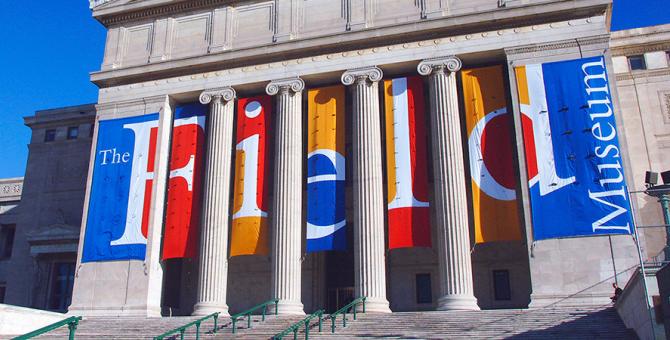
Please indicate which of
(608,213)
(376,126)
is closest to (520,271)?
(608,213)

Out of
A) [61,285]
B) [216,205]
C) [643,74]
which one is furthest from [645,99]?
[61,285]

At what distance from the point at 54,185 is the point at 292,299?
19616 mm

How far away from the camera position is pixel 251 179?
2889 centimetres

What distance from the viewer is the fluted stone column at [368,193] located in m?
25.7

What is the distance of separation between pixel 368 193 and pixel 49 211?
21389mm

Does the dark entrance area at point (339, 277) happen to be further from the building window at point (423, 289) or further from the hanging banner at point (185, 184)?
the hanging banner at point (185, 184)

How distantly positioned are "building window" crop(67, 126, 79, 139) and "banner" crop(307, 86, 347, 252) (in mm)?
17401

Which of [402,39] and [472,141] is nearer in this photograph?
[472,141]

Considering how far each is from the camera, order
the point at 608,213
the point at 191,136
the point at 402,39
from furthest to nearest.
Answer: the point at 191,136, the point at 402,39, the point at 608,213

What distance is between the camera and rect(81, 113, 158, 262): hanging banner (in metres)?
29.6

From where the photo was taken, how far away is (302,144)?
31.1 metres

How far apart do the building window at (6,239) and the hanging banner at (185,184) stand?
15.1 metres

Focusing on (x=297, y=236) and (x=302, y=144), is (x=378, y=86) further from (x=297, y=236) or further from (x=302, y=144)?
(x=297, y=236)

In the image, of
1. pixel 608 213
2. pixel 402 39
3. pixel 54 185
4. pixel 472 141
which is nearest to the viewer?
pixel 608 213
